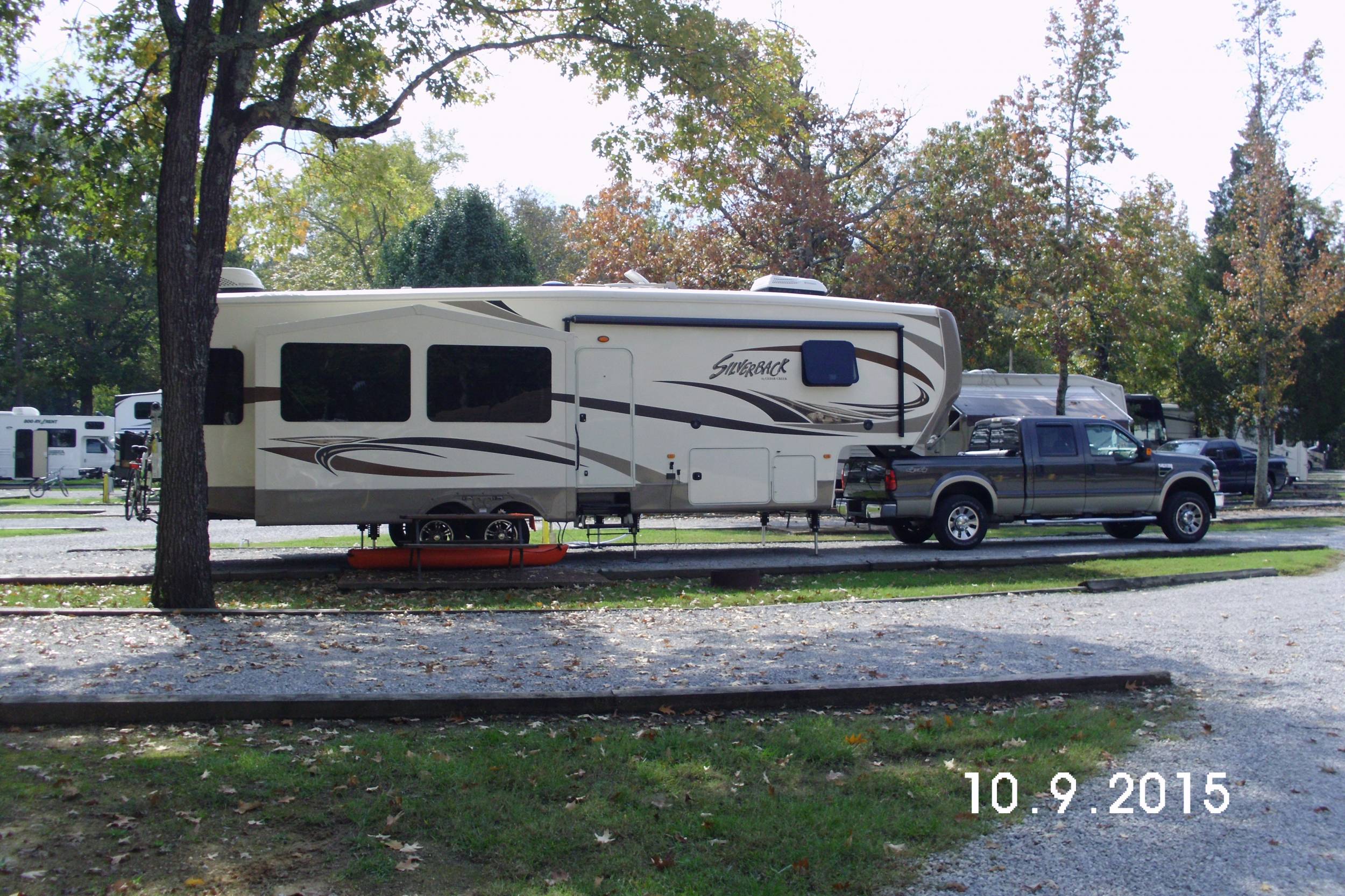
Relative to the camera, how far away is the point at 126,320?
55094mm

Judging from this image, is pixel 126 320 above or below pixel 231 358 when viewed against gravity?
above

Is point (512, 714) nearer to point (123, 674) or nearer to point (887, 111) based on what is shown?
point (123, 674)

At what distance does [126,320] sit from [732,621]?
5406 cm

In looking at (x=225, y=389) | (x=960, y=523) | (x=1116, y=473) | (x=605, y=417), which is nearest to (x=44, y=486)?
(x=225, y=389)

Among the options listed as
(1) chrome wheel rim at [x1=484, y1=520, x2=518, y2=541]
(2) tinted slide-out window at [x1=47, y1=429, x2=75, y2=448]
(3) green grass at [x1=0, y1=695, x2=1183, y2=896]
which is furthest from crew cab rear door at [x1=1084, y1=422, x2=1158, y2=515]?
(2) tinted slide-out window at [x1=47, y1=429, x2=75, y2=448]

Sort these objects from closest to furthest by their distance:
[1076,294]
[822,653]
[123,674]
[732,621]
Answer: [123,674], [822,653], [732,621], [1076,294]

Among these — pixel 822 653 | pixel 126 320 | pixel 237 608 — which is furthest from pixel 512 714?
pixel 126 320

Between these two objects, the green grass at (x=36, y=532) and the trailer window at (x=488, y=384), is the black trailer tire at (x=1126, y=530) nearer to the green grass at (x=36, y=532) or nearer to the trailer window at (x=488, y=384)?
the trailer window at (x=488, y=384)

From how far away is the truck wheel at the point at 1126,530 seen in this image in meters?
18.7

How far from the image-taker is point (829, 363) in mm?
15297

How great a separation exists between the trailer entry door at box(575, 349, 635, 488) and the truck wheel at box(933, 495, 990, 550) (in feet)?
16.3

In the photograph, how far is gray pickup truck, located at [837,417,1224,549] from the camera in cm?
1612

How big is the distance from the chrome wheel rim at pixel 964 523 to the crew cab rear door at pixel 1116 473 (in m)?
2.01

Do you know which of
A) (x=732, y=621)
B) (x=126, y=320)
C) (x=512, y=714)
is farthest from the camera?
(x=126, y=320)
